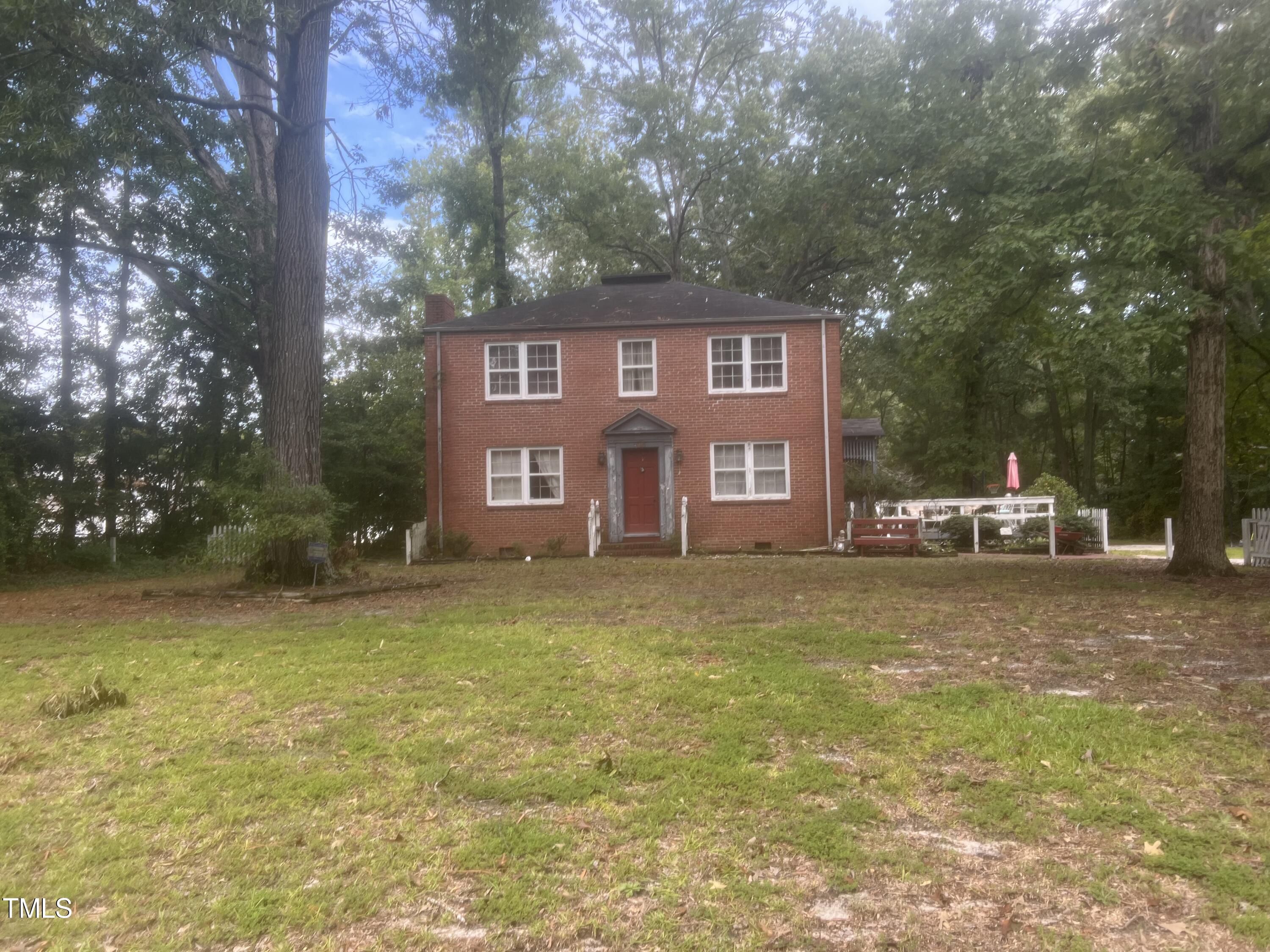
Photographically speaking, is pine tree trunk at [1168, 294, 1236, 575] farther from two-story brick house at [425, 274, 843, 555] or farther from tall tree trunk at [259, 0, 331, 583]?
tall tree trunk at [259, 0, 331, 583]

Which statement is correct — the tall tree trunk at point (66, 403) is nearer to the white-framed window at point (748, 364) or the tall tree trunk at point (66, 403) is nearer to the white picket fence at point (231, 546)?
the white picket fence at point (231, 546)

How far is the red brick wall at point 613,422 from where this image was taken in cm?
2062

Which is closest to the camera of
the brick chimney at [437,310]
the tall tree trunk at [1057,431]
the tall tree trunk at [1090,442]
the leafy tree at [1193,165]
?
the leafy tree at [1193,165]

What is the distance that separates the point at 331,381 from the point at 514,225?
42.4 feet

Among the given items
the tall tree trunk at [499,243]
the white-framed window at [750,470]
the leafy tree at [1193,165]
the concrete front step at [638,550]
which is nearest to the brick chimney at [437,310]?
the tall tree trunk at [499,243]

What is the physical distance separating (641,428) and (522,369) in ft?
10.5

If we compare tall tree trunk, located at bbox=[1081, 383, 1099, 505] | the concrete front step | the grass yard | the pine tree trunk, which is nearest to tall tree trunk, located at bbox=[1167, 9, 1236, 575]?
the pine tree trunk

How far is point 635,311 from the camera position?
21500mm

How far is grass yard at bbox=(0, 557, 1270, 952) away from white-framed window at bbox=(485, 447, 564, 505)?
1277 cm

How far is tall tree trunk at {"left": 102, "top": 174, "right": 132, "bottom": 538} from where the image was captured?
2128 centimetres

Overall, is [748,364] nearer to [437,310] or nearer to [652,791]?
[437,310]

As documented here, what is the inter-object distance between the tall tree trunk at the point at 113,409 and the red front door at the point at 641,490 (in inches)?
480

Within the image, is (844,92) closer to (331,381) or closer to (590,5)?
(331,381)

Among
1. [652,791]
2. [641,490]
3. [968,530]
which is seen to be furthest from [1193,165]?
[652,791]
